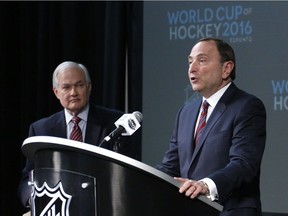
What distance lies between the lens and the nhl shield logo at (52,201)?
247cm

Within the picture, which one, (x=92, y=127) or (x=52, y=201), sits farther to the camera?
(x=92, y=127)

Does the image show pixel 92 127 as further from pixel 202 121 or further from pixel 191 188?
pixel 191 188

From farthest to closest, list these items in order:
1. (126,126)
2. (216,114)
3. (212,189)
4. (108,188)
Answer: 1. (216,114)
2. (126,126)
3. (212,189)
4. (108,188)

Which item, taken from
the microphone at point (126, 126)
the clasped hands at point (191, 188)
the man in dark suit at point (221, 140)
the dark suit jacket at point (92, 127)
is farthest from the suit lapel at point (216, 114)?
the dark suit jacket at point (92, 127)

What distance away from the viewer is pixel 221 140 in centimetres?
297

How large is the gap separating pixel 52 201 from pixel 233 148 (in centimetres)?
85

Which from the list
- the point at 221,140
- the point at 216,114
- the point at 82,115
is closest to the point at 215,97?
the point at 216,114

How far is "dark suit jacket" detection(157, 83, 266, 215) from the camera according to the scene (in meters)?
2.84

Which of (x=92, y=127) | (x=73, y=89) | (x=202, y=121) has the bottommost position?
(x=92, y=127)

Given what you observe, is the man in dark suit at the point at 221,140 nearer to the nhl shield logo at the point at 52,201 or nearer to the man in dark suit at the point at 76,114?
the nhl shield logo at the point at 52,201

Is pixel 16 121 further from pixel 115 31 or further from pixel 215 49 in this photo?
pixel 215 49

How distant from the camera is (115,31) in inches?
228

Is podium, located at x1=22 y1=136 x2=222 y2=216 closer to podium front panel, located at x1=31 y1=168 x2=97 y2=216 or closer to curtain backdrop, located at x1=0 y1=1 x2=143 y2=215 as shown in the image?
podium front panel, located at x1=31 y1=168 x2=97 y2=216

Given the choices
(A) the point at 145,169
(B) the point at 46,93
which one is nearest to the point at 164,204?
(A) the point at 145,169
